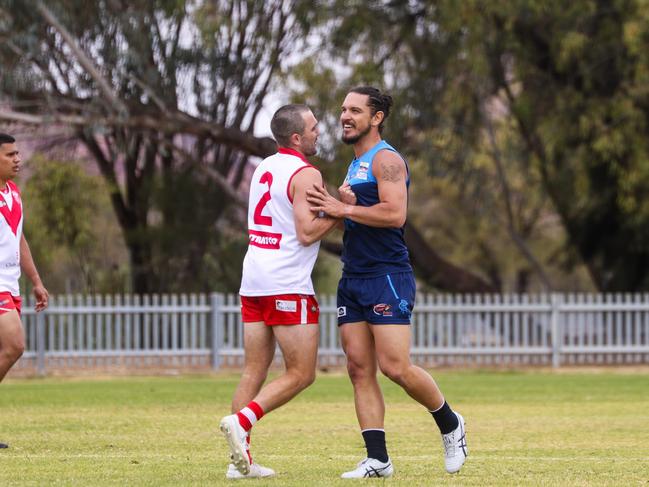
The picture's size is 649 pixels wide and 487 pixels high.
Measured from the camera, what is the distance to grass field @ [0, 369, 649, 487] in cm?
739

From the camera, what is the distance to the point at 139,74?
2288 cm

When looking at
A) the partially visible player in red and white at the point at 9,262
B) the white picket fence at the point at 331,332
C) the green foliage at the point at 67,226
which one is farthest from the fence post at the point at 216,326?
the partially visible player in red and white at the point at 9,262

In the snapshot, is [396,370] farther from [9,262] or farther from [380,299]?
[9,262]

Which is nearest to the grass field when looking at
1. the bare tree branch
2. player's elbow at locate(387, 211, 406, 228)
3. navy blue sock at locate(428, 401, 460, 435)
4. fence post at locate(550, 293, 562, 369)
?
navy blue sock at locate(428, 401, 460, 435)

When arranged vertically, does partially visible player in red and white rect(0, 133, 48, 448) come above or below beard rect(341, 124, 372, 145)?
below

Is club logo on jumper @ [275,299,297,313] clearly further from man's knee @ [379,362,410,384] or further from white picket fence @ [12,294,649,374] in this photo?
white picket fence @ [12,294,649,374]

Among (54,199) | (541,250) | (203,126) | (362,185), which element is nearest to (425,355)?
(203,126)

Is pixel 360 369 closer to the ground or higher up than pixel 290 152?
closer to the ground

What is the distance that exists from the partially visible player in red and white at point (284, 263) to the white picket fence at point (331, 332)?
14.7 meters

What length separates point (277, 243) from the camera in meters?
7.29

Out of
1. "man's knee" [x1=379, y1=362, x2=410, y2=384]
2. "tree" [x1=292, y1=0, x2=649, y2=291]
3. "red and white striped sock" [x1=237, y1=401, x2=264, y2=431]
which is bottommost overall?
"red and white striped sock" [x1=237, y1=401, x2=264, y2=431]

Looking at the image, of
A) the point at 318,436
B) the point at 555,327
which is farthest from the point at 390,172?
the point at 555,327

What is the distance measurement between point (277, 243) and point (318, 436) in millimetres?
3375

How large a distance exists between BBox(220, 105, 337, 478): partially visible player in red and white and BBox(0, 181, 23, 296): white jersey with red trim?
7.79ft
